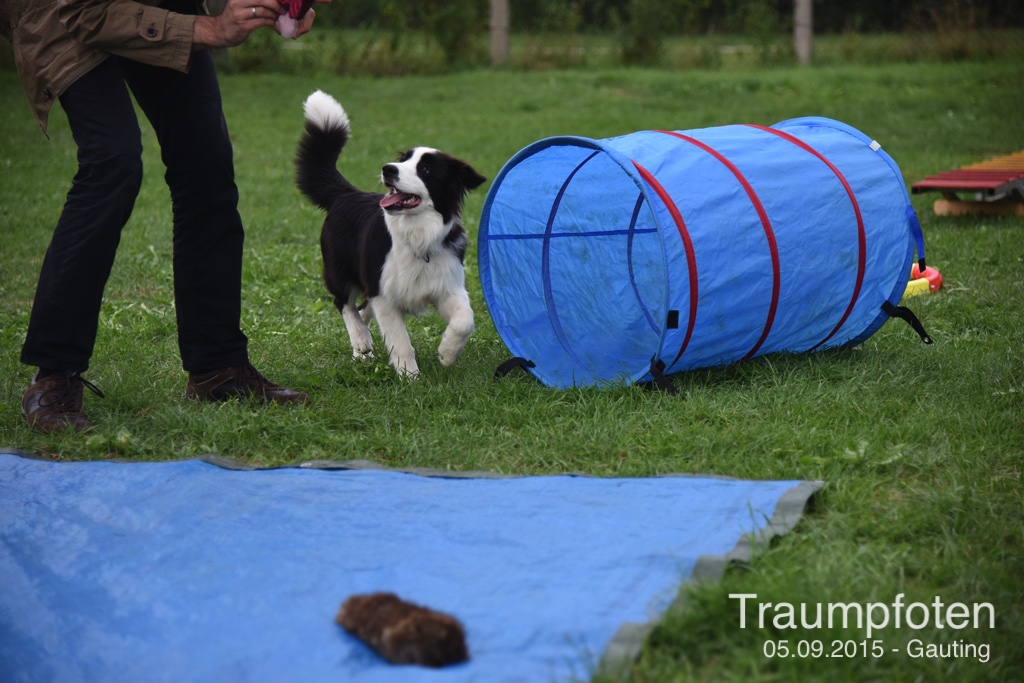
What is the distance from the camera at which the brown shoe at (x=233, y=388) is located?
12.7 feet

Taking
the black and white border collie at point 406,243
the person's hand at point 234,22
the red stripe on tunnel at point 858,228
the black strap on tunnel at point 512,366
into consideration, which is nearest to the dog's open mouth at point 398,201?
the black and white border collie at point 406,243

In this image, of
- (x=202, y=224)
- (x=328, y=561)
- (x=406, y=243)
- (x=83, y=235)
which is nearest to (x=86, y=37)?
(x=83, y=235)

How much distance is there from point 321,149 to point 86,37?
148 cm

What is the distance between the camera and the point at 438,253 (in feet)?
14.2

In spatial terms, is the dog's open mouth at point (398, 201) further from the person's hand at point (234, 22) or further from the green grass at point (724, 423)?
the person's hand at point (234, 22)

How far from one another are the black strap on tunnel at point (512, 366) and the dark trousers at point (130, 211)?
980 mm

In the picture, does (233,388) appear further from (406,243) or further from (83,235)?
(406,243)

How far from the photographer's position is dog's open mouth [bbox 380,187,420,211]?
417cm

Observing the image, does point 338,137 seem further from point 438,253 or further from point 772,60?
point 772,60

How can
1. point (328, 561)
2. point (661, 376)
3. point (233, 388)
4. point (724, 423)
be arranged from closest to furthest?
point (328, 561) < point (724, 423) < point (661, 376) < point (233, 388)

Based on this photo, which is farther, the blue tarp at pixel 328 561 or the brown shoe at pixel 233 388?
the brown shoe at pixel 233 388

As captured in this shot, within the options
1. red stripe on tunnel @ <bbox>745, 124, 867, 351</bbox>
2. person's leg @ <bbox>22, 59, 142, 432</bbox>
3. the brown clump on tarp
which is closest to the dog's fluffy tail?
person's leg @ <bbox>22, 59, 142, 432</bbox>

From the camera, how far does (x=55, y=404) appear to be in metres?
3.57

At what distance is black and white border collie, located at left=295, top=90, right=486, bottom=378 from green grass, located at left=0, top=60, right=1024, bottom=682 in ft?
0.57
